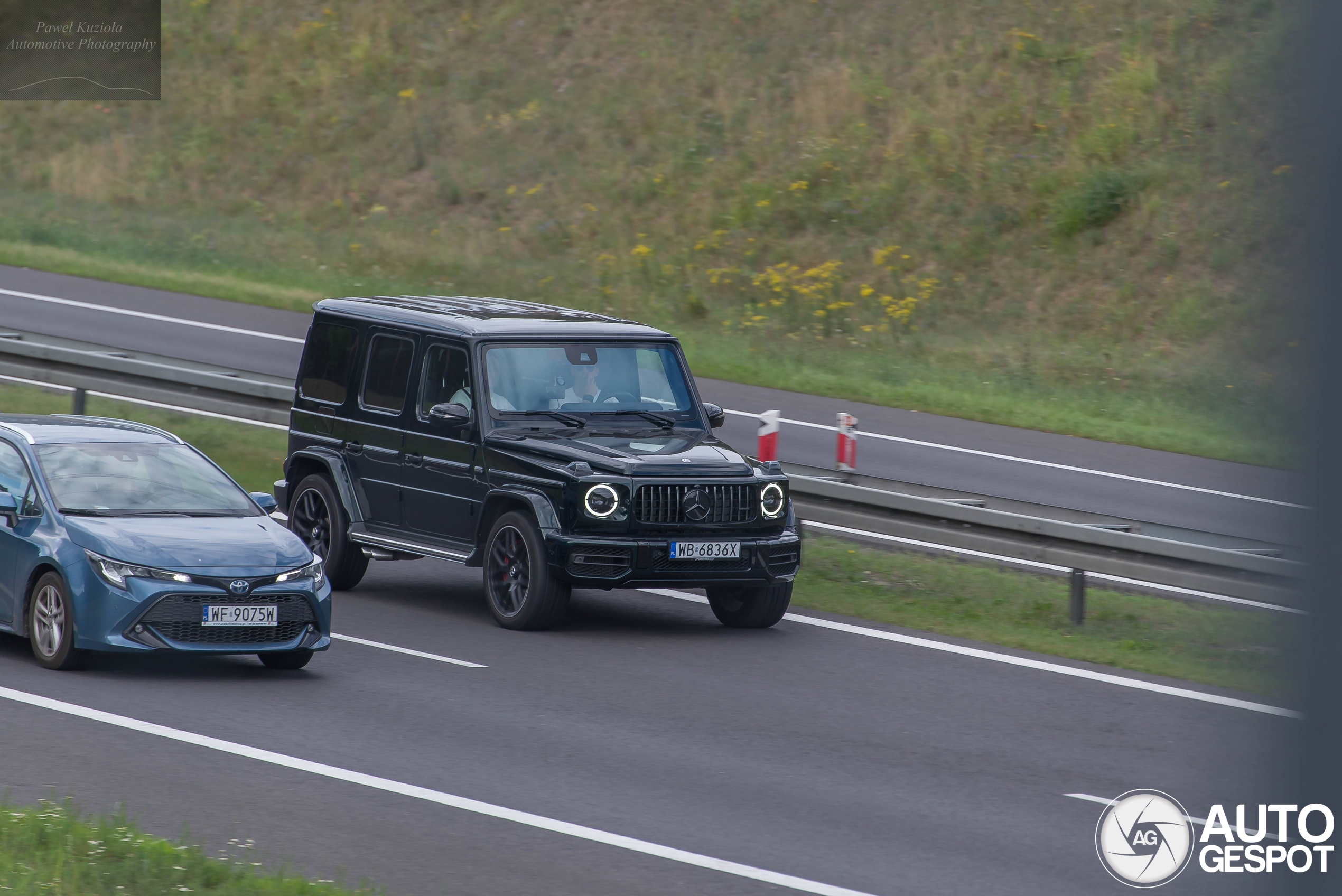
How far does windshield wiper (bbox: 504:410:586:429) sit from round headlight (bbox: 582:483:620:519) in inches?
39.3

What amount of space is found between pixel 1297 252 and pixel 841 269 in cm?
2958

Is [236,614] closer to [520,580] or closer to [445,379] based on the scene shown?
[520,580]

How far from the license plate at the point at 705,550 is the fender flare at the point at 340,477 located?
281cm

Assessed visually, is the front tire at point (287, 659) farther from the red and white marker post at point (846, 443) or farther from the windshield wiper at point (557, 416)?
the red and white marker post at point (846, 443)

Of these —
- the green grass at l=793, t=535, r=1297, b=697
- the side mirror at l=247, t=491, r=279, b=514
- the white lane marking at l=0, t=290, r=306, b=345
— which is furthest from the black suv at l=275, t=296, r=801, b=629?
the white lane marking at l=0, t=290, r=306, b=345


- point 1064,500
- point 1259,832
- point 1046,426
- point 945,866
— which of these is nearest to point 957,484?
point 1064,500

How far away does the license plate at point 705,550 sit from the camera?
40.4 ft

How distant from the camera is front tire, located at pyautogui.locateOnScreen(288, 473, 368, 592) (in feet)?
45.1

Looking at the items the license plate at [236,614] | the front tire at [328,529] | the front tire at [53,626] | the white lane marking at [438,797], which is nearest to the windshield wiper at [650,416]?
the front tire at [328,529]

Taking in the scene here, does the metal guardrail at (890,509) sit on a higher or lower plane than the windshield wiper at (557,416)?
lower

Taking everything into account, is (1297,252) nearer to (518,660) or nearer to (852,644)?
(518,660)

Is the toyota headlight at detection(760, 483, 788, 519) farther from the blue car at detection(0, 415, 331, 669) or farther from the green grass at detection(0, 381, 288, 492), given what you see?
the green grass at detection(0, 381, 288, 492)

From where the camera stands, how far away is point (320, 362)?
14.4 meters

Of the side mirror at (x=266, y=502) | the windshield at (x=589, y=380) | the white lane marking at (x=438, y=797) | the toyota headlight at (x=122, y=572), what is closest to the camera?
the white lane marking at (x=438, y=797)
